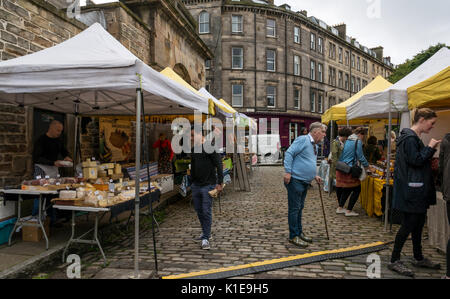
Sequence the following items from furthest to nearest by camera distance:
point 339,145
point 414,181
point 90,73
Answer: point 339,145, point 90,73, point 414,181

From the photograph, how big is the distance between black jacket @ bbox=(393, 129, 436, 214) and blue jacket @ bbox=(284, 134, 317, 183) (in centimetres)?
123

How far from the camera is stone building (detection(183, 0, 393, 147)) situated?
96.3 ft

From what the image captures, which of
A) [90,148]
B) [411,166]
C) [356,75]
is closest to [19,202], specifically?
[90,148]

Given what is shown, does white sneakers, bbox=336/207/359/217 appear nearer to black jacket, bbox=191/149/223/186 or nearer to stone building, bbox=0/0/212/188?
black jacket, bbox=191/149/223/186

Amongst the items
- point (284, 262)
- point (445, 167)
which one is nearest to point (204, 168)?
point (284, 262)

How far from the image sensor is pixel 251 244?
475cm

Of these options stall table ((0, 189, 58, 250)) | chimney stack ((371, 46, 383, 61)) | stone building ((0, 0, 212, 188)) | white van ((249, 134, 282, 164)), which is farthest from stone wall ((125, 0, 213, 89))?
chimney stack ((371, 46, 383, 61))

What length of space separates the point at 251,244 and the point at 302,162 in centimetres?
153

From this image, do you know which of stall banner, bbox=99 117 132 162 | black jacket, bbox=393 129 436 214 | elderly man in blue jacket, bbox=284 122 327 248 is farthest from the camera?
stall banner, bbox=99 117 132 162

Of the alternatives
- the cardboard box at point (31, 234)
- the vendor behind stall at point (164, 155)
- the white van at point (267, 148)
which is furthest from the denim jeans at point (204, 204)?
the white van at point (267, 148)

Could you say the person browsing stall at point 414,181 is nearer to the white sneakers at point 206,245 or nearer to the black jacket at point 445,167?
the black jacket at point 445,167

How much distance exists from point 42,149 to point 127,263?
316cm

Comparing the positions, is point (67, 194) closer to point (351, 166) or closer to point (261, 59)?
point (351, 166)
